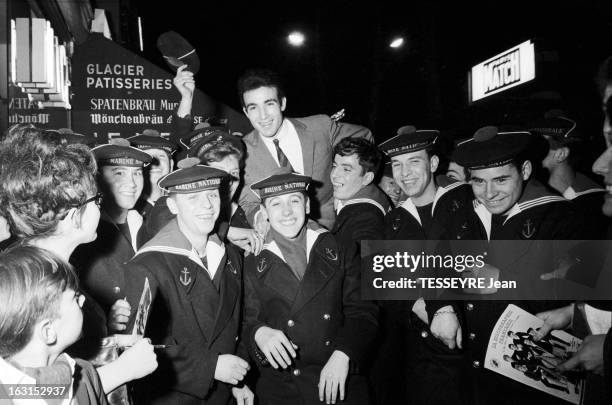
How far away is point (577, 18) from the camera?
8.11 m

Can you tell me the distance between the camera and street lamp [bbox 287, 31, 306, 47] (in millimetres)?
14866

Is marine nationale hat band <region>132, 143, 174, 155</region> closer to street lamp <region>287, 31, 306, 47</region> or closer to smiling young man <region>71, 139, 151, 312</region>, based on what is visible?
smiling young man <region>71, 139, 151, 312</region>

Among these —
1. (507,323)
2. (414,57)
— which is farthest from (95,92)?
(414,57)

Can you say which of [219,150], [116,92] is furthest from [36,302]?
[116,92]

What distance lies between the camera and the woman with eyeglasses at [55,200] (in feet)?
7.00

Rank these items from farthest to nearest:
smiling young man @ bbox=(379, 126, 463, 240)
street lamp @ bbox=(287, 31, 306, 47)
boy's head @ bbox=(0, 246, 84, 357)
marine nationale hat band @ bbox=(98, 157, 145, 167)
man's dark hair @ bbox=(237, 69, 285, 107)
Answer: street lamp @ bbox=(287, 31, 306, 47) < man's dark hair @ bbox=(237, 69, 285, 107) < smiling young man @ bbox=(379, 126, 463, 240) < marine nationale hat band @ bbox=(98, 157, 145, 167) < boy's head @ bbox=(0, 246, 84, 357)

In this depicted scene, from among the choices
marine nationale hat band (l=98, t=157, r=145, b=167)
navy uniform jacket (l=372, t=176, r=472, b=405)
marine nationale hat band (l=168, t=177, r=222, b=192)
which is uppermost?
marine nationale hat band (l=98, t=157, r=145, b=167)

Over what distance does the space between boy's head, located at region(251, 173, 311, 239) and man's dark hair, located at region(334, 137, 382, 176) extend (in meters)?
0.87

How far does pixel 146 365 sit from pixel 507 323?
6.77 feet

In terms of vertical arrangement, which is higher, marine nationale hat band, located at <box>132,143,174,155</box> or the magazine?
marine nationale hat band, located at <box>132,143,174,155</box>

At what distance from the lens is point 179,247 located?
293 centimetres

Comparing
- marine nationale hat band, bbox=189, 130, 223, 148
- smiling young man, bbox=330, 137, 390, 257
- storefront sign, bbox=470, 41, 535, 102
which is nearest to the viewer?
smiling young man, bbox=330, 137, 390, 257

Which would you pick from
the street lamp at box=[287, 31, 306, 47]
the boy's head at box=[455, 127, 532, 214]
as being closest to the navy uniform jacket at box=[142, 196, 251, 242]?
the boy's head at box=[455, 127, 532, 214]

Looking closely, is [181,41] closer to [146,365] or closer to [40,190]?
[40,190]
